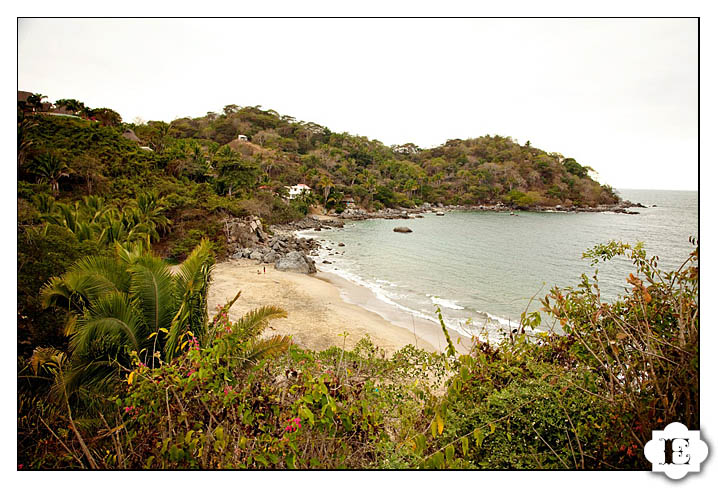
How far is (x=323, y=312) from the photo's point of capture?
5191 mm

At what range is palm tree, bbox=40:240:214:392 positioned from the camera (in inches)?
84.6

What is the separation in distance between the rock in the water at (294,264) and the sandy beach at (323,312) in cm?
97

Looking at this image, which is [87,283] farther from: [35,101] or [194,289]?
[35,101]

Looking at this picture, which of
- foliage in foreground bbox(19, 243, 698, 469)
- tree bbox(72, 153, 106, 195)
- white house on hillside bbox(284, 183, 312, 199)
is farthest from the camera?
white house on hillside bbox(284, 183, 312, 199)

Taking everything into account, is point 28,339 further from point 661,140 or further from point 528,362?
point 661,140

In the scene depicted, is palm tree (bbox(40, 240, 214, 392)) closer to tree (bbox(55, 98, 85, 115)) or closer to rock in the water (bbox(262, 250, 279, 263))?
tree (bbox(55, 98, 85, 115))

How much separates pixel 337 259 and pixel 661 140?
937 centimetres

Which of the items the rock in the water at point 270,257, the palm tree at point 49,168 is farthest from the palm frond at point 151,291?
the rock in the water at point 270,257

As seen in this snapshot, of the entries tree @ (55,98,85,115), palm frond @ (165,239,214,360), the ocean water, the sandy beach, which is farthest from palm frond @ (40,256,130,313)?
the ocean water

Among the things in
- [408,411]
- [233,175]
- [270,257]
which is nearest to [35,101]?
[408,411]

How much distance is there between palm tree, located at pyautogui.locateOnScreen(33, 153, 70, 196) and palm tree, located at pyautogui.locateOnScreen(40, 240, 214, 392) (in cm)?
192

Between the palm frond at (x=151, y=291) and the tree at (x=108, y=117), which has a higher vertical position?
the tree at (x=108, y=117)

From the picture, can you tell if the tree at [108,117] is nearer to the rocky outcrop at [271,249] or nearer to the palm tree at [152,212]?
the palm tree at [152,212]
